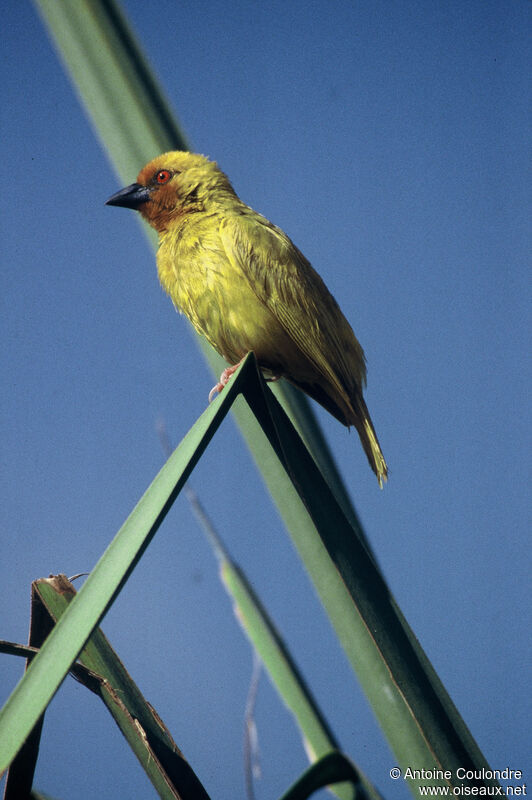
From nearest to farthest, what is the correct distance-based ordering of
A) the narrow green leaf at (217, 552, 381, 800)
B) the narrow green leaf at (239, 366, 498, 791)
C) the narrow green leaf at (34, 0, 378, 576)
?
the narrow green leaf at (239, 366, 498, 791)
the narrow green leaf at (34, 0, 378, 576)
the narrow green leaf at (217, 552, 381, 800)

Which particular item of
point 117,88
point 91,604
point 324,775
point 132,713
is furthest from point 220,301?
point 324,775

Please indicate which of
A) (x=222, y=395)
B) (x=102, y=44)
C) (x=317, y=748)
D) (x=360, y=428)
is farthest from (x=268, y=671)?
(x=102, y=44)

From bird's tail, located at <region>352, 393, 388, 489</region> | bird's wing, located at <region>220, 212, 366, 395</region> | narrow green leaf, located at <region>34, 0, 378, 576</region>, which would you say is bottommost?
bird's tail, located at <region>352, 393, 388, 489</region>

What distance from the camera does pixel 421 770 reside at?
2.83 feet

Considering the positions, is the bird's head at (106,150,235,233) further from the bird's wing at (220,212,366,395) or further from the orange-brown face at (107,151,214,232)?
the bird's wing at (220,212,366,395)

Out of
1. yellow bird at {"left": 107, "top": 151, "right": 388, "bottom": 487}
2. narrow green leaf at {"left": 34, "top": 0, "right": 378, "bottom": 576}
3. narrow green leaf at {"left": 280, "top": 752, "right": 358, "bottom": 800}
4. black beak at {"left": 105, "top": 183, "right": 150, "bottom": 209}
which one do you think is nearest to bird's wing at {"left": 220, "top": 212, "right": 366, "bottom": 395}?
yellow bird at {"left": 107, "top": 151, "right": 388, "bottom": 487}

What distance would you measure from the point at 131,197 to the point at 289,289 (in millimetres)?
656

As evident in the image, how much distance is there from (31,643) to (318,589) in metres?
0.43

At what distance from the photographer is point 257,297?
194 cm

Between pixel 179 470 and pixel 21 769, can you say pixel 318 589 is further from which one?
pixel 21 769

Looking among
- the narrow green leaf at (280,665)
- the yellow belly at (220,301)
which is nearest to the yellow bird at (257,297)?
the yellow belly at (220,301)

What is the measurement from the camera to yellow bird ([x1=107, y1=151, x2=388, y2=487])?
192 centimetres

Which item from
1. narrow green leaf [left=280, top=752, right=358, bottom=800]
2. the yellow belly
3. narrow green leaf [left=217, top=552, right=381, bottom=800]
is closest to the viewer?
narrow green leaf [left=280, top=752, right=358, bottom=800]

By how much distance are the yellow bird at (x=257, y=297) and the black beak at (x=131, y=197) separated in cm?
7
